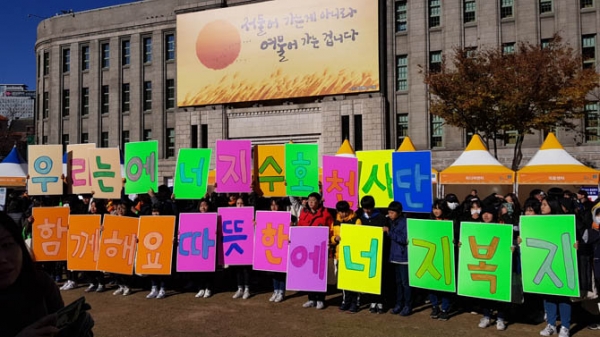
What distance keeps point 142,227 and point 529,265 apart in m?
6.55

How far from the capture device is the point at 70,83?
36.9m

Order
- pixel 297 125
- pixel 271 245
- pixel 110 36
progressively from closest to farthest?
pixel 271 245, pixel 297 125, pixel 110 36

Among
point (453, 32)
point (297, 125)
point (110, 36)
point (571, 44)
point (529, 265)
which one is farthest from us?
point (110, 36)

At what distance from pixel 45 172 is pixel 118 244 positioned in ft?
9.62

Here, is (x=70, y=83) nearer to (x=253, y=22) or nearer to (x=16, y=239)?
(x=253, y=22)

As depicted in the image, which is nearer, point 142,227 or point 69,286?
point 142,227

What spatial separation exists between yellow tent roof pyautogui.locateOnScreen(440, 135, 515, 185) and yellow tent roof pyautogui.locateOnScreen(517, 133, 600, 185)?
2.24ft

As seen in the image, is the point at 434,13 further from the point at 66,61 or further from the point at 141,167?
the point at 66,61

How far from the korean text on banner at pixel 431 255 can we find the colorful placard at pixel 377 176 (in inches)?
63.4

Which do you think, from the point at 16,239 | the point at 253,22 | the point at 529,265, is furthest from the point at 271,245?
the point at 253,22

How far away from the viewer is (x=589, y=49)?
79.5ft

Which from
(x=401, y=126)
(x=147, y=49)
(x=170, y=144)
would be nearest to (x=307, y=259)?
Answer: (x=401, y=126)

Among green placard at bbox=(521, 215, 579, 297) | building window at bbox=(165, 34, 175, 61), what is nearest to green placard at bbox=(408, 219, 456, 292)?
green placard at bbox=(521, 215, 579, 297)

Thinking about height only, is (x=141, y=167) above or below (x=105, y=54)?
below
